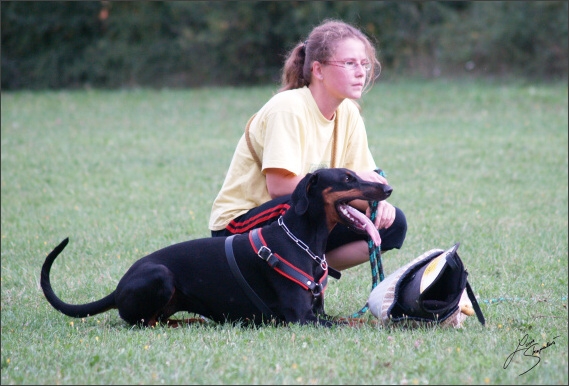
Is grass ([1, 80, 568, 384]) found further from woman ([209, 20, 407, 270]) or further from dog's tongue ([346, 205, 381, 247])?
woman ([209, 20, 407, 270])

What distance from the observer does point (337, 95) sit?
4.55 m

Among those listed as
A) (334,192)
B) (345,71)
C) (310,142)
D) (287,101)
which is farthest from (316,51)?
(334,192)

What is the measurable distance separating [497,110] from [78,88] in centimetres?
1440

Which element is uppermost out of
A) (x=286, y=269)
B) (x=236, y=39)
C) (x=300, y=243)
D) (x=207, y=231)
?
(x=300, y=243)

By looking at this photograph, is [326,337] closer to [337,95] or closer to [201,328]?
[201,328]

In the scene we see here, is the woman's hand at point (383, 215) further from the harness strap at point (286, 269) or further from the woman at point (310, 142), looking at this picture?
the harness strap at point (286, 269)

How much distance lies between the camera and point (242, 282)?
167 inches

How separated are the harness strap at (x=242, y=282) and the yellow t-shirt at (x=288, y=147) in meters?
0.43

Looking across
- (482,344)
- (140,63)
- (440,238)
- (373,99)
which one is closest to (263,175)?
(482,344)

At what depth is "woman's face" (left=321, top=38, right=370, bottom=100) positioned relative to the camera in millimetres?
4504

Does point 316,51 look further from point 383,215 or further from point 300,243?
point 300,243

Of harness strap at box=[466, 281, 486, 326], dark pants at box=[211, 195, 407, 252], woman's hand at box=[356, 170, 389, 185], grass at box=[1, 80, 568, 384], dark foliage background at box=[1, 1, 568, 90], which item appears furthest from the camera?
dark foliage background at box=[1, 1, 568, 90]

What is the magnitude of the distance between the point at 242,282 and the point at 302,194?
0.58 meters

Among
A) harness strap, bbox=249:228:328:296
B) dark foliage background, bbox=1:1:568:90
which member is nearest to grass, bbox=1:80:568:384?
harness strap, bbox=249:228:328:296
